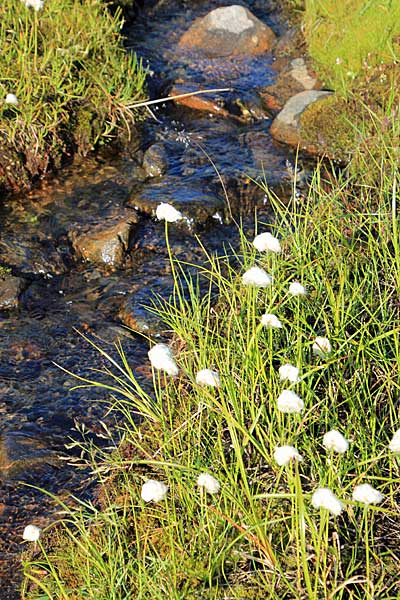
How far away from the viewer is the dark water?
4.07m

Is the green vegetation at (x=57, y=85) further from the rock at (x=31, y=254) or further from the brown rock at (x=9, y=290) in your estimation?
the brown rock at (x=9, y=290)

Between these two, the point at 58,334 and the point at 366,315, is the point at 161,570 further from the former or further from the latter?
the point at 58,334

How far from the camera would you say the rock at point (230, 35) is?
8.74 meters

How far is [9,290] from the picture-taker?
17.6 ft

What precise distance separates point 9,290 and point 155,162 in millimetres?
1917

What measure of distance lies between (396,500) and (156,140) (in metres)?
4.62

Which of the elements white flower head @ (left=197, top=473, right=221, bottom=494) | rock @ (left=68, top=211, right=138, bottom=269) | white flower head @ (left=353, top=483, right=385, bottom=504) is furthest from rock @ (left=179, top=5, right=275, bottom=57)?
white flower head @ (left=353, top=483, right=385, bottom=504)

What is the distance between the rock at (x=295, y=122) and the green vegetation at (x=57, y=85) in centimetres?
121

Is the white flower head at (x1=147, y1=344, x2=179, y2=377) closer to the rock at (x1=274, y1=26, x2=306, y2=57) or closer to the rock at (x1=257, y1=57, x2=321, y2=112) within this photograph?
the rock at (x1=257, y1=57, x2=321, y2=112)

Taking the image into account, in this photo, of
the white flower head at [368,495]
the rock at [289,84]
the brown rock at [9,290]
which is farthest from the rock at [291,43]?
the white flower head at [368,495]

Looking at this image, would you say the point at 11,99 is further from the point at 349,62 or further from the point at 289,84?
the point at 349,62

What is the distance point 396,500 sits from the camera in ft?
10.3

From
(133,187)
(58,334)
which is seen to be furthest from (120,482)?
(133,187)

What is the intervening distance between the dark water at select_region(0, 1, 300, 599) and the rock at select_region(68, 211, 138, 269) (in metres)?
0.07
